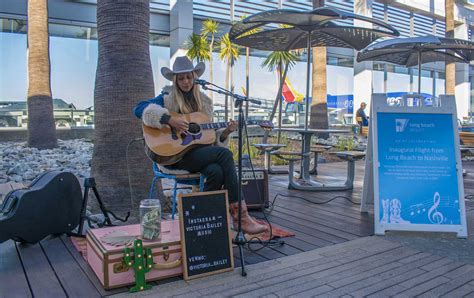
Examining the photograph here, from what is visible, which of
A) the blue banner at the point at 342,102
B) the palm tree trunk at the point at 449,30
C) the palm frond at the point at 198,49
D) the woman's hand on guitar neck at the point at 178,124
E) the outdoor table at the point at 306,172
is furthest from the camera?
the blue banner at the point at 342,102

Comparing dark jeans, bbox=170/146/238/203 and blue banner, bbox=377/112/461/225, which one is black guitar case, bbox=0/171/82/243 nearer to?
dark jeans, bbox=170/146/238/203

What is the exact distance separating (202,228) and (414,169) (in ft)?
6.08

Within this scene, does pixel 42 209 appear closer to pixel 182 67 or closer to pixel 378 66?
pixel 182 67

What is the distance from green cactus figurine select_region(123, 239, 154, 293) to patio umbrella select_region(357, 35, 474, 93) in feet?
13.3

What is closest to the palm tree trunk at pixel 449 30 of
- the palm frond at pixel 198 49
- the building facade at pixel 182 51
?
the building facade at pixel 182 51

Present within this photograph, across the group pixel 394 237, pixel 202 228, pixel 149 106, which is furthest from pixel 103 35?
pixel 394 237

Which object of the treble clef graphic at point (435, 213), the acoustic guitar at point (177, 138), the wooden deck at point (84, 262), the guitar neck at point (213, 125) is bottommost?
the wooden deck at point (84, 262)

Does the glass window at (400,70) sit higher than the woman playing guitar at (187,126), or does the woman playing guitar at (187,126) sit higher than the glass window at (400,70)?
the glass window at (400,70)

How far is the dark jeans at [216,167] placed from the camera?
2.84 metres

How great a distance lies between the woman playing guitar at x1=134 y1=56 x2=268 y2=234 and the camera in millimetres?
2826

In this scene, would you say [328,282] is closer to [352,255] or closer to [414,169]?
[352,255]

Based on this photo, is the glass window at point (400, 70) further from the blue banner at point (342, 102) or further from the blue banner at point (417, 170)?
the blue banner at point (417, 170)

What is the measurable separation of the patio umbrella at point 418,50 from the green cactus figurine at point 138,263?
4.06 meters

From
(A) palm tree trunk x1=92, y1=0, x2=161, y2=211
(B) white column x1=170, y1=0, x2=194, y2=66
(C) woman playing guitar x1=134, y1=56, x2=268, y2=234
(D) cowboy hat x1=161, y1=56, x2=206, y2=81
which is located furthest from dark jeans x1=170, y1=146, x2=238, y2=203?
(B) white column x1=170, y1=0, x2=194, y2=66
